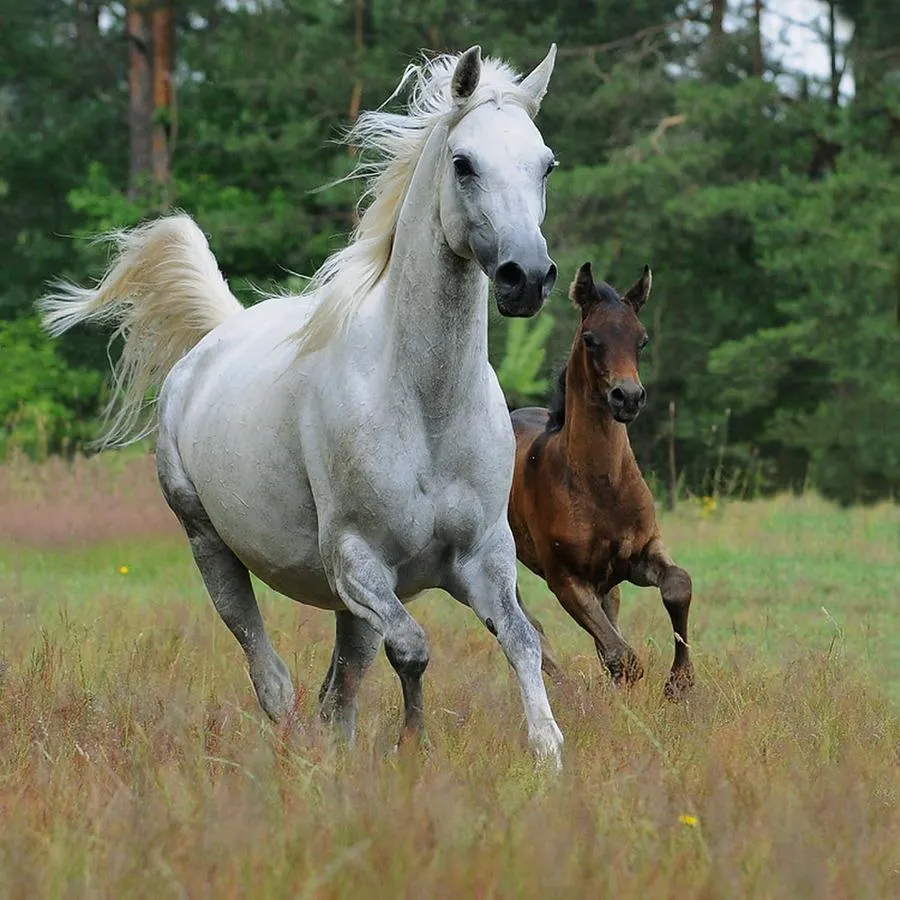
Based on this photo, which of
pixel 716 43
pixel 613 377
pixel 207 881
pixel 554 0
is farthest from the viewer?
pixel 554 0

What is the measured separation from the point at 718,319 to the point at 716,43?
439cm

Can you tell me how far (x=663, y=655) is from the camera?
8.52 metres

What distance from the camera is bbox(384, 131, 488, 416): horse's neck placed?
5.34 metres

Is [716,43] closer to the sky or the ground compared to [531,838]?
closer to the sky

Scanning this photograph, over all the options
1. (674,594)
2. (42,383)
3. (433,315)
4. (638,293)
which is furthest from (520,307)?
(42,383)

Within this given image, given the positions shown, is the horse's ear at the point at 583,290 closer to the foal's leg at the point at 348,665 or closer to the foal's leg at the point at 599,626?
the foal's leg at the point at 599,626

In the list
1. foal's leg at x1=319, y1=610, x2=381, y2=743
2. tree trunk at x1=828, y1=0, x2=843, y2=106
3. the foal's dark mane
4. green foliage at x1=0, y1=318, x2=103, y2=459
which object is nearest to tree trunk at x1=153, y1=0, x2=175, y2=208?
green foliage at x1=0, y1=318, x2=103, y2=459

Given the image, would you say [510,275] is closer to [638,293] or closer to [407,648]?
[407,648]

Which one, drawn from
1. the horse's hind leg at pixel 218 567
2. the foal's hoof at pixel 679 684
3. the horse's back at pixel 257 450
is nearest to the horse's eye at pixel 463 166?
the horse's back at pixel 257 450

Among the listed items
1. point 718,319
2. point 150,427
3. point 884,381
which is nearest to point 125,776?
point 150,427

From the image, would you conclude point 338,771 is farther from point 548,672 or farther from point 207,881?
point 548,672

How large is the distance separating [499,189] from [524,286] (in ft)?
1.26

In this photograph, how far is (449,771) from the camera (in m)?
4.21

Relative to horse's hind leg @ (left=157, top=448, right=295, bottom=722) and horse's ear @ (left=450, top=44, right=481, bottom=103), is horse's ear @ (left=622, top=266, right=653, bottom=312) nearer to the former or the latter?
horse's hind leg @ (left=157, top=448, right=295, bottom=722)
